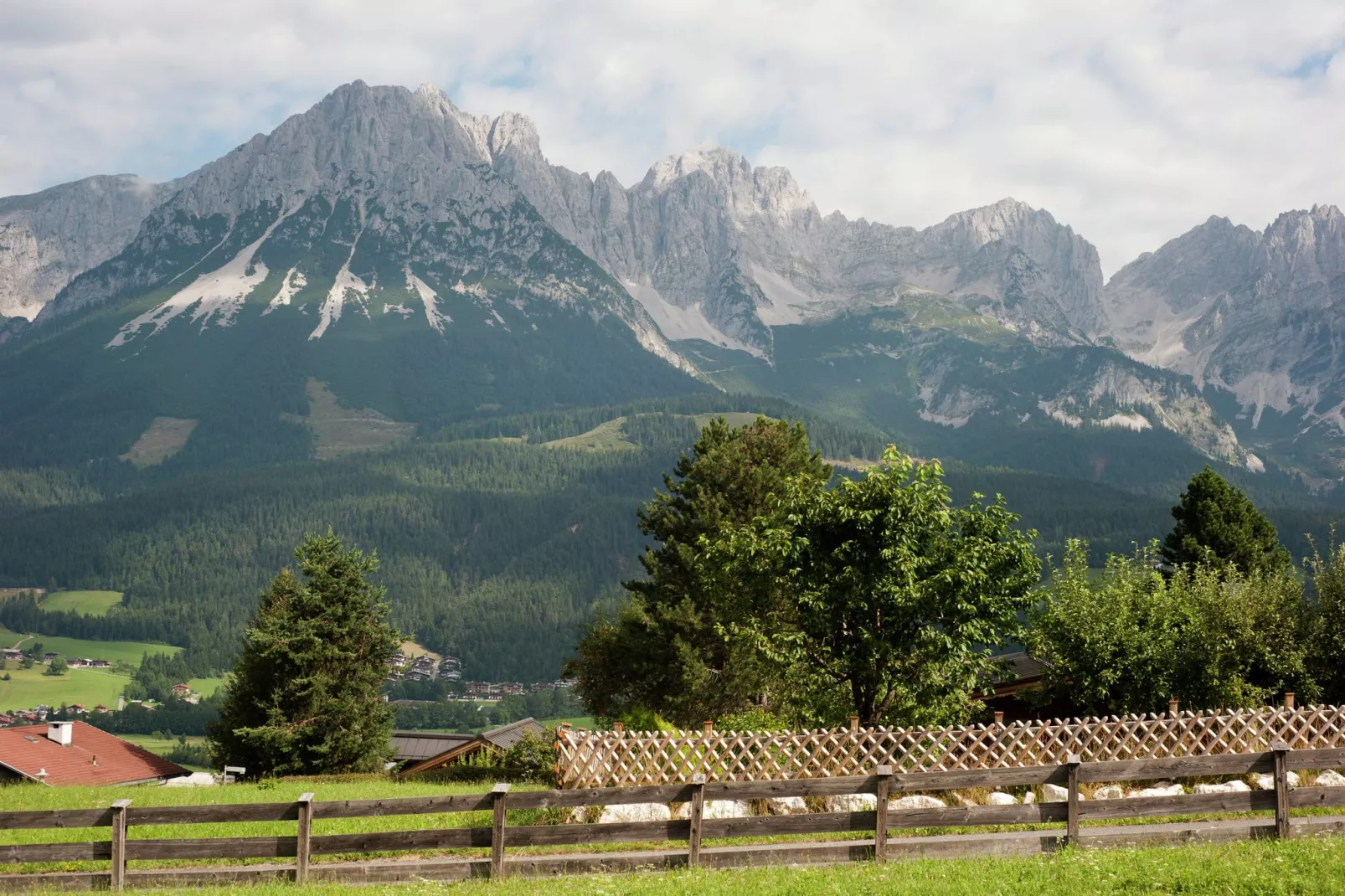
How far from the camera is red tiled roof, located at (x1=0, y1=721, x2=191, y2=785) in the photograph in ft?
211

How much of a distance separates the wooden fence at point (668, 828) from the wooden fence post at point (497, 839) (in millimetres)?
25

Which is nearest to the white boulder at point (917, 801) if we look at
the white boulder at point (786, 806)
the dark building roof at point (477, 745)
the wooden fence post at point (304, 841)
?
the white boulder at point (786, 806)

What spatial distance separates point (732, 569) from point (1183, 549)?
34608 mm

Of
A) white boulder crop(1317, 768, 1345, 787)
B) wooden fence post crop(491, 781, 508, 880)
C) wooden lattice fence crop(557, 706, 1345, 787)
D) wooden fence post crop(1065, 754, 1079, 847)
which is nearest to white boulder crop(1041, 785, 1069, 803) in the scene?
wooden lattice fence crop(557, 706, 1345, 787)

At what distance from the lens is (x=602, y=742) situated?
92.0 ft

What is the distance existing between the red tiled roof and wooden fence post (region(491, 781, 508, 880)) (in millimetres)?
51117

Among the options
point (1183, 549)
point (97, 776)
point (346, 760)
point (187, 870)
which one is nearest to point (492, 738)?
point (346, 760)

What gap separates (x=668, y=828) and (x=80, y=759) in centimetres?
6025

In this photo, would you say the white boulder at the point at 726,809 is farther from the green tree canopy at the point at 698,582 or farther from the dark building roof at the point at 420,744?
the dark building roof at the point at 420,744

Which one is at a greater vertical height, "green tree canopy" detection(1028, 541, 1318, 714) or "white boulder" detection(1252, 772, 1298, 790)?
"green tree canopy" detection(1028, 541, 1318, 714)

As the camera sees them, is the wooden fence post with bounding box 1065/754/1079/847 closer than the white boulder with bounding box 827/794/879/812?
Yes

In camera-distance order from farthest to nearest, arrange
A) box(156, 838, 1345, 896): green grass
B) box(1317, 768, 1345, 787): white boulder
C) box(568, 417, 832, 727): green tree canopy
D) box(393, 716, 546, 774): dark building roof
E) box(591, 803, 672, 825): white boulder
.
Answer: box(393, 716, 546, 774): dark building roof
box(568, 417, 832, 727): green tree canopy
box(1317, 768, 1345, 787): white boulder
box(591, 803, 672, 825): white boulder
box(156, 838, 1345, 896): green grass

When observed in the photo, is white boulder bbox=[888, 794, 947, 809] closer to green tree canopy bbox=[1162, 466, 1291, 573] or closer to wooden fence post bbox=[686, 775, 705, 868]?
wooden fence post bbox=[686, 775, 705, 868]

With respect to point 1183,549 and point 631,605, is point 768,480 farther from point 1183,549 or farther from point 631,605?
point 1183,549
